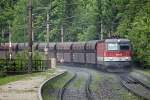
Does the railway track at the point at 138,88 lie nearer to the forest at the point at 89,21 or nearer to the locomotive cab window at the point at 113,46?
the forest at the point at 89,21

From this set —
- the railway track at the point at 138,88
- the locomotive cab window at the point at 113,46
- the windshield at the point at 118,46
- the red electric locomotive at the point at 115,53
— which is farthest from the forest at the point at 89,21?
the railway track at the point at 138,88

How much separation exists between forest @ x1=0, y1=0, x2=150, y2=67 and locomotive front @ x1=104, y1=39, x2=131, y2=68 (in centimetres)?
129

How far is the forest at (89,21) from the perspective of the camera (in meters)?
46.1

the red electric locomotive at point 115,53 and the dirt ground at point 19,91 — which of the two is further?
the red electric locomotive at point 115,53

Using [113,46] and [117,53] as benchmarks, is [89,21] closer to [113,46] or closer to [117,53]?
[113,46]

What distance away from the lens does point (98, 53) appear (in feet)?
171

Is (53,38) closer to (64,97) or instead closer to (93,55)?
(93,55)

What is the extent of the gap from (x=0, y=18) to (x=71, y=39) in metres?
60.7

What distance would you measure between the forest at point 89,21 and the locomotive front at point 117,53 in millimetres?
1294

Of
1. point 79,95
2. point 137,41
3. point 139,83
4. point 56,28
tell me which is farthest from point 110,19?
point 79,95

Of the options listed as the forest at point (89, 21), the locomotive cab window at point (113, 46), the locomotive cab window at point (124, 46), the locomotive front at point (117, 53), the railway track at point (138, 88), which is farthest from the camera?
the locomotive cab window at point (124, 46)

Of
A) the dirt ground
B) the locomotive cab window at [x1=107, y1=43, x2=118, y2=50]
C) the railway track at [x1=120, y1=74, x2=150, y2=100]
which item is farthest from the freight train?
the dirt ground

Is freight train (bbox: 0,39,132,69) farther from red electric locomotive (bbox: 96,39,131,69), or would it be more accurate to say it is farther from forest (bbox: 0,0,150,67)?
forest (bbox: 0,0,150,67)

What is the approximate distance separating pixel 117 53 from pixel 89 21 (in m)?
43.4
